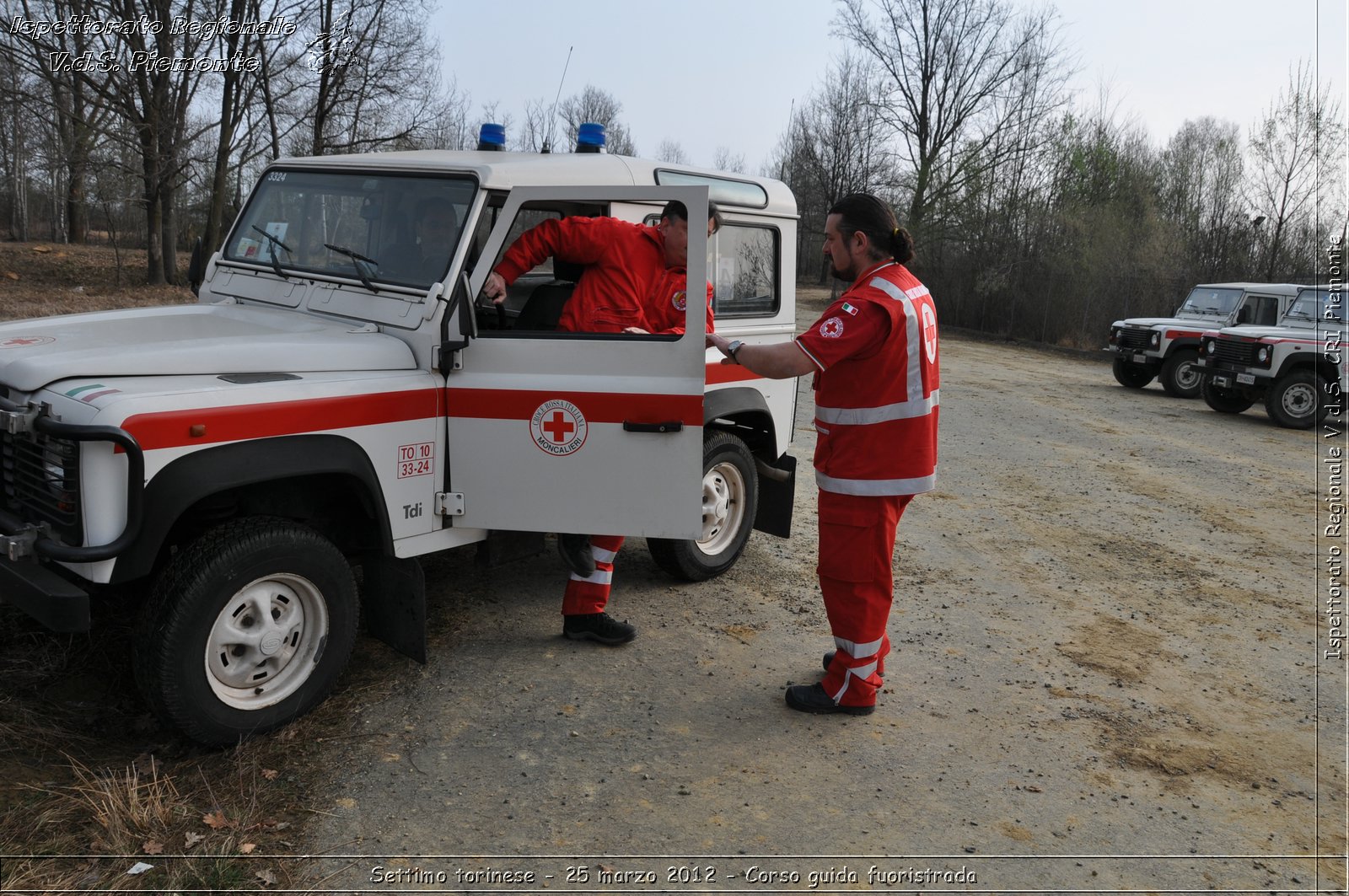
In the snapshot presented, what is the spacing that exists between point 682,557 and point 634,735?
1608mm

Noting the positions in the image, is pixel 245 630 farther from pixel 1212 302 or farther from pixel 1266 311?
pixel 1212 302

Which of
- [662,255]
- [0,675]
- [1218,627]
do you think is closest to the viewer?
[0,675]

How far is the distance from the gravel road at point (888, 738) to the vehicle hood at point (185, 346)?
141 cm

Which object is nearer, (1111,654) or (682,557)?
(1111,654)

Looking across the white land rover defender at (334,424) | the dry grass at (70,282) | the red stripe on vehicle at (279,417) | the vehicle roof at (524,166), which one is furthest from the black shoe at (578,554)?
the dry grass at (70,282)

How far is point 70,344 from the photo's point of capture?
11.6ft

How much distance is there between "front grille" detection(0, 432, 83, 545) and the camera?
3094 mm

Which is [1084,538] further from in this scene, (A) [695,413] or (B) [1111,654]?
(A) [695,413]

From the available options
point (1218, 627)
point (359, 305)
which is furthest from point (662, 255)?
point (1218, 627)

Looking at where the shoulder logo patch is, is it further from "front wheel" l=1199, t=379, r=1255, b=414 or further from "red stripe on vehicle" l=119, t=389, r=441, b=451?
"front wheel" l=1199, t=379, r=1255, b=414

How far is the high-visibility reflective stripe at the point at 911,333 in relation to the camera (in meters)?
3.85

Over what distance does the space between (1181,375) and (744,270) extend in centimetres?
1321

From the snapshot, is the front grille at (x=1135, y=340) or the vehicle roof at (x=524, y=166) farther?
the front grille at (x=1135, y=340)

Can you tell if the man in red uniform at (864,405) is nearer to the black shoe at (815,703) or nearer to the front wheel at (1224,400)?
the black shoe at (815,703)
